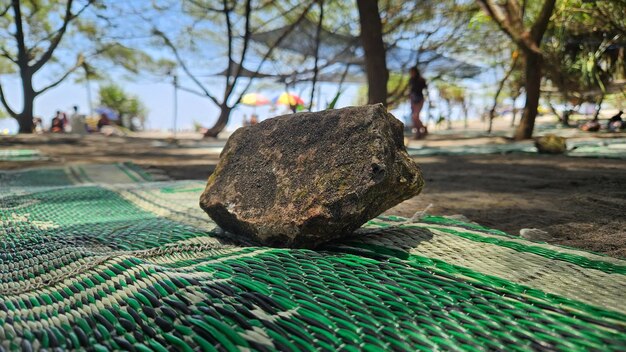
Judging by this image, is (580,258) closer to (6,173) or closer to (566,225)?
(566,225)

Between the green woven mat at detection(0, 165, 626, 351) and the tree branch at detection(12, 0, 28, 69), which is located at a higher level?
the tree branch at detection(12, 0, 28, 69)

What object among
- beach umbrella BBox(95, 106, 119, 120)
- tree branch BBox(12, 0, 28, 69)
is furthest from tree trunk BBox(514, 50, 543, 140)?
beach umbrella BBox(95, 106, 119, 120)

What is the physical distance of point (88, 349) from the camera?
733 mm

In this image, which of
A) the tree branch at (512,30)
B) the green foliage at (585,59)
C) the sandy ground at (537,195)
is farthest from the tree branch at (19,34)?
the green foliage at (585,59)

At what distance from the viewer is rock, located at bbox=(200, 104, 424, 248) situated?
1317 mm

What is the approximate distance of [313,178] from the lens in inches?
54.9

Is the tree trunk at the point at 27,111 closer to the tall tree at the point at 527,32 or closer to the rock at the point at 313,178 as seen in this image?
the tall tree at the point at 527,32

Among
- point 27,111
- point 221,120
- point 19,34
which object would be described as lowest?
point 221,120

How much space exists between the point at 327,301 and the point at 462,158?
4.76 meters

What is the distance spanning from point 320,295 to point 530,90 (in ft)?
25.4

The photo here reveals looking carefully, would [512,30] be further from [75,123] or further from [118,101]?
[118,101]

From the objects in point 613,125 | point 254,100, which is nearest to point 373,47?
point 613,125

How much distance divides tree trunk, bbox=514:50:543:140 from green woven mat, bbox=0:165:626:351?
6953 mm

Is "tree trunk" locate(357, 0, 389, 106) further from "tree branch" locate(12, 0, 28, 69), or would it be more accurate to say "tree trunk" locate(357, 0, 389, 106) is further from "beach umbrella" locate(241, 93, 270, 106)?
"beach umbrella" locate(241, 93, 270, 106)
